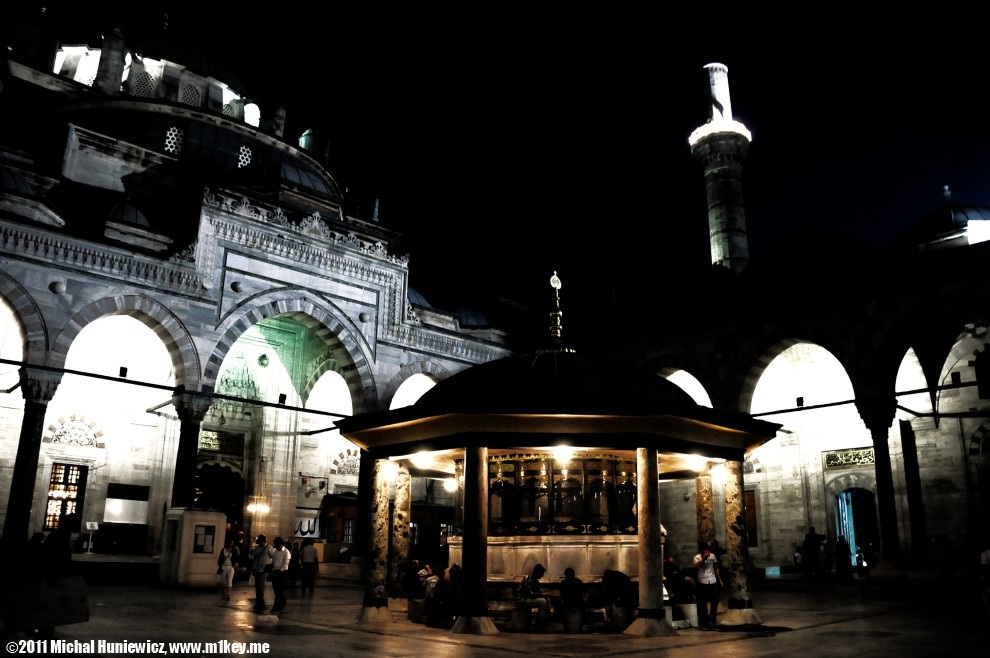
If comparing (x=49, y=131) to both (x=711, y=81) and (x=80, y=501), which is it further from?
(x=711, y=81)

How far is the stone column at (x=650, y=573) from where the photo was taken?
27.8 feet

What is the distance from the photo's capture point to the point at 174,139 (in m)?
23.4

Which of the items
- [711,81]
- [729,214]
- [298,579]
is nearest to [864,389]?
[729,214]

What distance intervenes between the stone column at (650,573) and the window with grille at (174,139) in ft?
64.0

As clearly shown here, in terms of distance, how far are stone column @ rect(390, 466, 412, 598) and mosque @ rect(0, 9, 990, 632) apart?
0.89 meters

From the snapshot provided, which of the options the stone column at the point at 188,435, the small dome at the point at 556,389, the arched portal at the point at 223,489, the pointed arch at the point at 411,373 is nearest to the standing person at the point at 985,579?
the small dome at the point at 556,389

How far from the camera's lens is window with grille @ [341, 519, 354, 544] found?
2162 cm

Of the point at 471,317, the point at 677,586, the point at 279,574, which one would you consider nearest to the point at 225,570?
the point at 279,574

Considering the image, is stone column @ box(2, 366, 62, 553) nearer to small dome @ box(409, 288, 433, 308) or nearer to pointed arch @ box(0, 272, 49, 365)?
pointed arch @ box(0, 272, 49, 365)

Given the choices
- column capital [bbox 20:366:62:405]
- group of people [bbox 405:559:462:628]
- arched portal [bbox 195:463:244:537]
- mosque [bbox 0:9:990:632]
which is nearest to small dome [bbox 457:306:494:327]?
mosque [bbox 0:9:990:632]

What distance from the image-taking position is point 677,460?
10445 mm

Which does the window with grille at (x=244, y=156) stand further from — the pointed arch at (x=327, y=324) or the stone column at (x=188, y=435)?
the stone column at (x=188, y=435)

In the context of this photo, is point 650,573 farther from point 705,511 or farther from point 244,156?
point 244,156

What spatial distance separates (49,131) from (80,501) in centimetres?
1057
